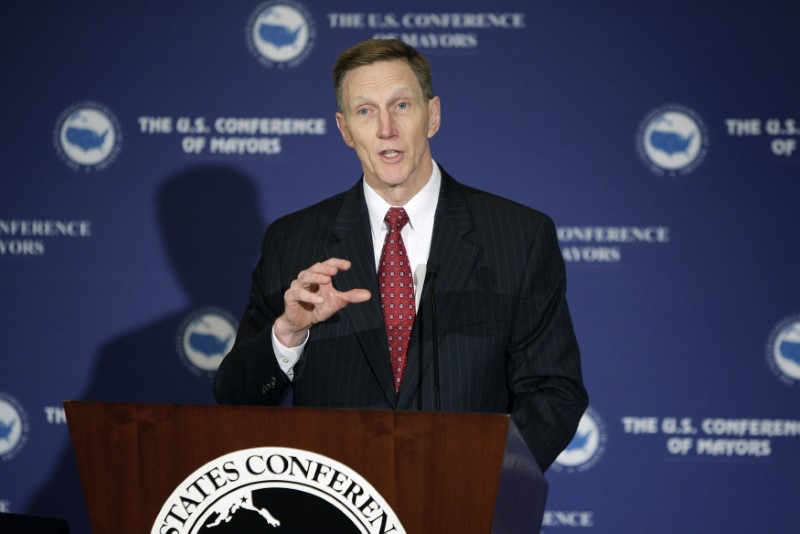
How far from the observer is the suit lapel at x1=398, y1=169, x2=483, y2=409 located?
2.01 meters

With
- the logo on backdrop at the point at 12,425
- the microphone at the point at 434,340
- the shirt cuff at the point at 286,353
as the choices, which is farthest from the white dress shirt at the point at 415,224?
the logo on backdrop at the point at 12,425

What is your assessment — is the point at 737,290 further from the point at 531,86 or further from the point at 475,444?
the point at 475,444

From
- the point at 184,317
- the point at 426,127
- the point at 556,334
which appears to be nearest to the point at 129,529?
the point at 556,334

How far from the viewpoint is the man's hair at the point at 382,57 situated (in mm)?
2244

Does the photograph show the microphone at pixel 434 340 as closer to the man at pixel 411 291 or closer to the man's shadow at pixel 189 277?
the man at pixel 411 291

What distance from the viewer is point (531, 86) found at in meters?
3.48

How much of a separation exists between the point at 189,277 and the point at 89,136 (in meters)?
0.67

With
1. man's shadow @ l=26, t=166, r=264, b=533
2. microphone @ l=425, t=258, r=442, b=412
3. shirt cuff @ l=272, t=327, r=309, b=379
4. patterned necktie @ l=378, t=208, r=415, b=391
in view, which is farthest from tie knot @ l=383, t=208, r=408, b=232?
man's shadow @ l=26, t=166, r=264, b=533

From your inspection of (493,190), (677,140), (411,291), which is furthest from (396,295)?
(677,140)

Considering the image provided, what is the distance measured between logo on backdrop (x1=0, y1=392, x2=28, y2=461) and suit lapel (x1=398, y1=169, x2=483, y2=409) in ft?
7.36

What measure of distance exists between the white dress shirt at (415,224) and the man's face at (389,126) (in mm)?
21

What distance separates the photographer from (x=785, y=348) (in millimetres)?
3377

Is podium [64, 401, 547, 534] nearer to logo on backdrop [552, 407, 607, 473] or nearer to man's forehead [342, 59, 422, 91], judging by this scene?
man's forehead [342, 59, 422, 91]

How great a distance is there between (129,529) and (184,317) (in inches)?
88.6
